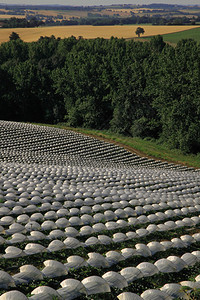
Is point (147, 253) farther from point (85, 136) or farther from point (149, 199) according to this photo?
point (85, 136)

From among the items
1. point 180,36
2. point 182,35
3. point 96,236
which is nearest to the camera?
point 96,236

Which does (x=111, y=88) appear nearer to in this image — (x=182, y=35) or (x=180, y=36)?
(x=180, y=36)

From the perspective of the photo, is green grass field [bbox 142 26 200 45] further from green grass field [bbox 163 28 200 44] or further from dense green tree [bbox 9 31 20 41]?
dense green tree [bbox 9 31 20 41]

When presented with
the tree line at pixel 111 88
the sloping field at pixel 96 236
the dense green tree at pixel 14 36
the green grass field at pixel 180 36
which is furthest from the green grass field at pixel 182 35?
the sloping field at pixel 96 236

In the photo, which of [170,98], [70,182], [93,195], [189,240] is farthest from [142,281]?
[170,98]

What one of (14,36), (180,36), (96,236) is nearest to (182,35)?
(180,36)
